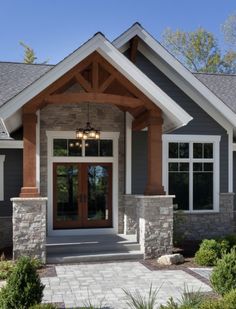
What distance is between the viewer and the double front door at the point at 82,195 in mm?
12562

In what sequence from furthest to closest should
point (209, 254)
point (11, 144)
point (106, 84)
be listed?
point (11, 144)
point (106, 84)
point (209, 254)

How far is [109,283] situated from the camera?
814cm

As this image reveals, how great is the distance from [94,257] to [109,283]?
1968mm

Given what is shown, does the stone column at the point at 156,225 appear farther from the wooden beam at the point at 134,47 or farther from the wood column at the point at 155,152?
the wooden beam at the point at 134,47

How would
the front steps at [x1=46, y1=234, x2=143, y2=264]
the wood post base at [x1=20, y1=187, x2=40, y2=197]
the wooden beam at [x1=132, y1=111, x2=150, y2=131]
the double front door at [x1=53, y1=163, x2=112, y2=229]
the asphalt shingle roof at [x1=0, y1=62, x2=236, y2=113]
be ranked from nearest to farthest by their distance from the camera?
the wood post base at [x1=20, y1=187, x2=40, y2=197]
the front steps at [x1=46, y1=234, x2=143, y2=264]
the wooden beam at [x1=132, y1=111, x2=150, y2=131]
the double front door at [x1=53, y1=163, x2=112, y2=229]
the asphalt shingle roof at [x1=0, y1=62, x2=236, y2=113]

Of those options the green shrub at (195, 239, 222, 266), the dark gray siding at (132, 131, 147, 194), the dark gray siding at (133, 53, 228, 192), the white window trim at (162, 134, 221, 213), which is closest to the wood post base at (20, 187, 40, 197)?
the dark gray siding at (132, 131, 147, 194)

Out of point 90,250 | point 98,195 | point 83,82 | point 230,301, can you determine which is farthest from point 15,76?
point 230,301

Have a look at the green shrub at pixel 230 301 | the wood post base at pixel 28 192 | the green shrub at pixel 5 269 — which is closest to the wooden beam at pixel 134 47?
the wood post base at pixel 28 192

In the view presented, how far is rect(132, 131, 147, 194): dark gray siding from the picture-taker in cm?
1280

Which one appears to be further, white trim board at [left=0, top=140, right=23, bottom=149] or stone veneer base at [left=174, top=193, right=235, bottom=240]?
stone veneer base at [left=174, top=193, right=235, bottom=240]

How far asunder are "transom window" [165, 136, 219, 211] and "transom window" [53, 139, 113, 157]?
2031mm

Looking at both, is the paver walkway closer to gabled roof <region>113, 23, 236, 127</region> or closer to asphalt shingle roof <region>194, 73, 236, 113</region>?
gabled roof <region>113, 23, 236, 127</region>

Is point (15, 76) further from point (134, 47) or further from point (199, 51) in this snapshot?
point (199, 51)

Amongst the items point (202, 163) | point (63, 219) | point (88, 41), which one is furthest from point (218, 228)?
point (88, 41)
